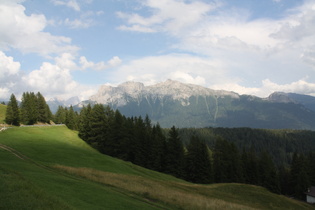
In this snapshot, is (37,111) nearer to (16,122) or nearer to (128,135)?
(16,122)

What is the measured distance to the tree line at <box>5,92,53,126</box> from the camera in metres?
87.2

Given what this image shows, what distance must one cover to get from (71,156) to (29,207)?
119ft

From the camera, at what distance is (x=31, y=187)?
1520 centimetres

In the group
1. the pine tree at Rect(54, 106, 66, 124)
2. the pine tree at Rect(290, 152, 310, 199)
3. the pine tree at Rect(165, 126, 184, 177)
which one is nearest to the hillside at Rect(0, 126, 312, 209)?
the pine tree at Rect(165, 126, 184, 177)

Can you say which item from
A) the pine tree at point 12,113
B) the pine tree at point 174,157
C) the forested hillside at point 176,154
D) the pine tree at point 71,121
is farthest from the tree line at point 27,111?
the pine tree at point 174,157

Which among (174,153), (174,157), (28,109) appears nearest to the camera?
(174,157)

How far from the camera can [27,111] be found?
9912 cm

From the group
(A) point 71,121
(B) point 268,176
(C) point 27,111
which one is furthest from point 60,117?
(B) point 268,176

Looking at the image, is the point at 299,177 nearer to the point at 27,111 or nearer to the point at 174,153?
the point at 174,153

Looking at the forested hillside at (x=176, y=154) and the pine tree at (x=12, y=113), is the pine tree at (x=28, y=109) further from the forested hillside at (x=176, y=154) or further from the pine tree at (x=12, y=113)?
the forested hillside at (x=176, y=154)

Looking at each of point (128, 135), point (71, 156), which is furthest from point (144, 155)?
point (71, 156)

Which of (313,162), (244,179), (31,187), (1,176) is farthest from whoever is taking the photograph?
(313,162)

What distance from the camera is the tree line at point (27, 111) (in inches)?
3433

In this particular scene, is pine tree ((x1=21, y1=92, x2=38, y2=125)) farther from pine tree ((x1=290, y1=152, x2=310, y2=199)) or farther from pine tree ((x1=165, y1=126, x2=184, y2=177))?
pine tree ((x1=290, y1=152, x2=310, y2=199))
